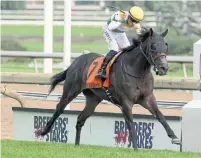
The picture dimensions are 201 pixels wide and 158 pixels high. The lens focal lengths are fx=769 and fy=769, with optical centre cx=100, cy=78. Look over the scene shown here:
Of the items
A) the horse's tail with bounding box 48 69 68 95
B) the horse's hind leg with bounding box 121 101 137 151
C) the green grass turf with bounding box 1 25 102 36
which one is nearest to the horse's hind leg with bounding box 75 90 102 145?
the horse's tail with bounding box 48 69 68 95

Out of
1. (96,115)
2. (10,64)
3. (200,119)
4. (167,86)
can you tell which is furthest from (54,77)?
(10,64)

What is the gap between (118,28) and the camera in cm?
905

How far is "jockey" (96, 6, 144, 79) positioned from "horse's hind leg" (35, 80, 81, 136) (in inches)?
21.2

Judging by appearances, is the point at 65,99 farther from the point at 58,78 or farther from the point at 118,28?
the point at 118,28

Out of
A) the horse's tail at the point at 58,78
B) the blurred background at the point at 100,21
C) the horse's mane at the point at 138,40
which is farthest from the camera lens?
the blurred background at the point at 100,21

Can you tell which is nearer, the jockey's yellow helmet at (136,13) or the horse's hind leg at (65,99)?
the jockey's yellow helmet at (136,13)

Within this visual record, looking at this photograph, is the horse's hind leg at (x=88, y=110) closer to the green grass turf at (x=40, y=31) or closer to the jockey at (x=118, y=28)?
the jockey at (x=118, y=28)

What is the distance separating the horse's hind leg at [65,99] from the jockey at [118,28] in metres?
0.54

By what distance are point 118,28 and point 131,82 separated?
2.86 ft

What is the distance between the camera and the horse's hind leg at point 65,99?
9.32 meters

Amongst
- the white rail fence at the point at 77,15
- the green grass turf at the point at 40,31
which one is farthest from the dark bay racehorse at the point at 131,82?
the green grass turf at the point at 40,31

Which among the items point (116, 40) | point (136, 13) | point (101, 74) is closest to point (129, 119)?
point (101, 74)

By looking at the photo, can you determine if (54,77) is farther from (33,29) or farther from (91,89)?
(33,29)

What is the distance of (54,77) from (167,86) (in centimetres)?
151
